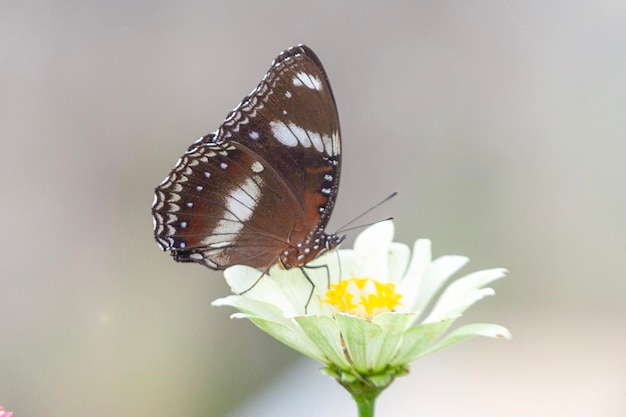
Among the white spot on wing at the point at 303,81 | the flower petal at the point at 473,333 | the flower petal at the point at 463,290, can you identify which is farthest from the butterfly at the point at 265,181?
the flower petal at the point at 473,333

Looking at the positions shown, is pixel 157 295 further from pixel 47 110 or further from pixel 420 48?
pixel 420 48

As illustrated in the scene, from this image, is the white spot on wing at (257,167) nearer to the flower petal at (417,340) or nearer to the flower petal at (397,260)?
the flower petal at (397,260)

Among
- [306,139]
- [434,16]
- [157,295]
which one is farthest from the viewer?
[434,16]

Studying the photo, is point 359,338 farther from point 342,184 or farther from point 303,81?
point 342,184

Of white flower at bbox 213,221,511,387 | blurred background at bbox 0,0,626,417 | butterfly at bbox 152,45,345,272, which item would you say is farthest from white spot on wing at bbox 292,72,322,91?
blurred background at bbox 0,0,626,417

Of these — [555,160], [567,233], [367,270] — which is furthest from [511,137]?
[367,270]

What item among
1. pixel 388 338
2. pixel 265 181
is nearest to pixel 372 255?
pixel 265 181
